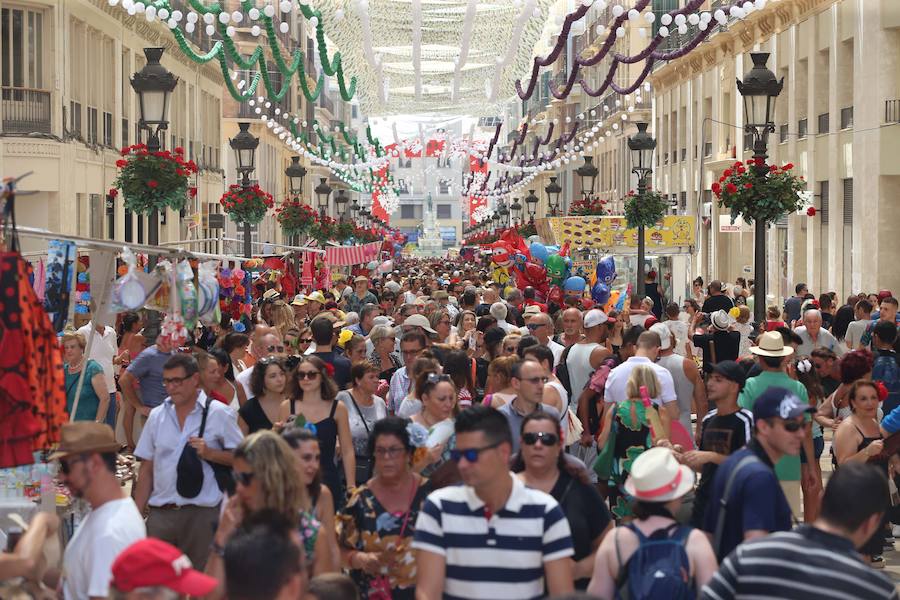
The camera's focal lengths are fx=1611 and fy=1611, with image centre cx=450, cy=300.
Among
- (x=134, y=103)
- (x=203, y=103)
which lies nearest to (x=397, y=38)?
(x=134, y=103)

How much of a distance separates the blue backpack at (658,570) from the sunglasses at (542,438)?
1018 millimetres

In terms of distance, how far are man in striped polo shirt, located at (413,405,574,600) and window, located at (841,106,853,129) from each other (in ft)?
89.0

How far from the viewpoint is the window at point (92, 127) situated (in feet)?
106

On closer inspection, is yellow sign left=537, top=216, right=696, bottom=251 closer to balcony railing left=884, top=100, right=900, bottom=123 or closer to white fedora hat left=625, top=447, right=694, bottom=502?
balcony railing left=884, top=100, right=900, bottom=123

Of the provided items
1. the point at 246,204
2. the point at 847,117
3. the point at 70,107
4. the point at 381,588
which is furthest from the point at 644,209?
the point at 381,588

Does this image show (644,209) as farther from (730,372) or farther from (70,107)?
(730,372)

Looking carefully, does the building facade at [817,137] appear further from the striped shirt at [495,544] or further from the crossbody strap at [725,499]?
the striped shirt at [495,544]

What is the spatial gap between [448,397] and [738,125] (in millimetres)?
33758

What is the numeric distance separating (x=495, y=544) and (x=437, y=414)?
3.13 metres

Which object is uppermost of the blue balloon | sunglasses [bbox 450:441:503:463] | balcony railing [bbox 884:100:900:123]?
balcony railing [bbox 884:100:900:123]

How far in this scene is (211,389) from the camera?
422 inches

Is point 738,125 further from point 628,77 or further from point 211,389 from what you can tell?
point 211,389

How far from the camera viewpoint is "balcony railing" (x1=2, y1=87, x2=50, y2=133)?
93.1ft

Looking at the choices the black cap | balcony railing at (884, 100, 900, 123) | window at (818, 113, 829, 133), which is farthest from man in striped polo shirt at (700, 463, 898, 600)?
window at (818, 113, 829, 133)
